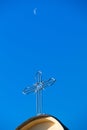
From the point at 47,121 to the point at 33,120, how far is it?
399 mm

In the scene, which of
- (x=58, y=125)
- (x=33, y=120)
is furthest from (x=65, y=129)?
(x=33, y=120)

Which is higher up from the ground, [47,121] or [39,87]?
[39,87]

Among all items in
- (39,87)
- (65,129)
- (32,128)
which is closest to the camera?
(65,129)

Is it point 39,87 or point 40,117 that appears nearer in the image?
point 40,117

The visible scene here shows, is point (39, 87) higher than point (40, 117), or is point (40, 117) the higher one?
point (39, 87)

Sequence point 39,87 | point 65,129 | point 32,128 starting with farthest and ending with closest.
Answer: point 39,87 → point 32,128 → point 65,129

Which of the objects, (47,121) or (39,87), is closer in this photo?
(47,121)

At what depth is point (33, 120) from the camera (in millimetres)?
10711

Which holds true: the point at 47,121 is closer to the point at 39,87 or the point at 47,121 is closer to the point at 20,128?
the point at 20,128

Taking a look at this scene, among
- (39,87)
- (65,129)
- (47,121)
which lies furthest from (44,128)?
(39,87)

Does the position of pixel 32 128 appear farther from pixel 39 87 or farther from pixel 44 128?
pixel 39 87

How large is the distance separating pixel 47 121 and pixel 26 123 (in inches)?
23.7

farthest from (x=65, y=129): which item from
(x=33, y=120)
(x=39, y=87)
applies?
(x=39, y=87)

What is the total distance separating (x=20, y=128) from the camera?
10.4 m
